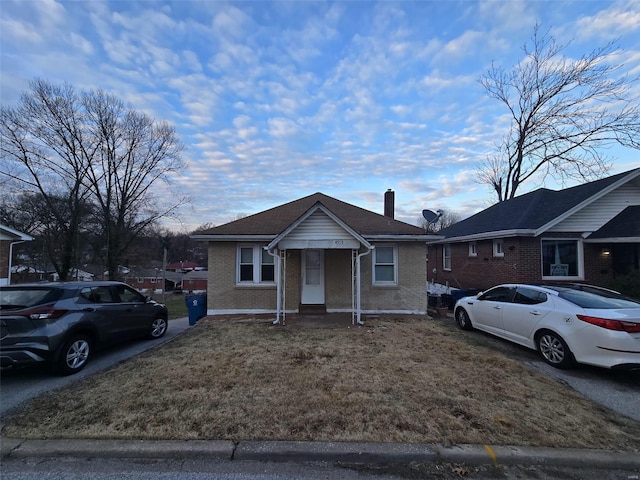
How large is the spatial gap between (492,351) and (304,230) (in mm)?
5676

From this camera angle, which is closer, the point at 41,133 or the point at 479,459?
the point at 479,459

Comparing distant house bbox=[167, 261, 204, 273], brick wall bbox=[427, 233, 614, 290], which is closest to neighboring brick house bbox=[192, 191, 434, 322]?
brick wall bbox=[427, 233, 614, 290]

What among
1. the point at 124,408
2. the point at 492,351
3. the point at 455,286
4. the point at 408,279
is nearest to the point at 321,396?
the point at 124,408

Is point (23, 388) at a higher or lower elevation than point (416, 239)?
lower

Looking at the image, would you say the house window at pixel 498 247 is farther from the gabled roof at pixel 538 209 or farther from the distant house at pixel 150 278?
the distant house at pixel 150 278

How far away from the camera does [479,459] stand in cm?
322

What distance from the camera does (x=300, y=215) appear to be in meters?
11.9

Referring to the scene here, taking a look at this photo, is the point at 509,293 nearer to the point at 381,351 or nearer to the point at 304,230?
the point at 381,351

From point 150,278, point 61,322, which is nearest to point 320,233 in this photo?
point 61,322

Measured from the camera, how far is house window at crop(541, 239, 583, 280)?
12.5 metres

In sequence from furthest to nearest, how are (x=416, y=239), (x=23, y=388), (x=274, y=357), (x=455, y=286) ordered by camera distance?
(x=455, y=286) < (x=416, y=239) < (x=274, y=357) < (x=23, y=388)

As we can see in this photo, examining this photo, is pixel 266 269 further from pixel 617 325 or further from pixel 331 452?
pixel 617 325

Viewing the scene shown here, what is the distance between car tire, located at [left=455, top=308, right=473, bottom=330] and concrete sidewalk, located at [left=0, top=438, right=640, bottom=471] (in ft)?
19.7

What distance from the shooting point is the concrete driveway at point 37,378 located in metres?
4.77
